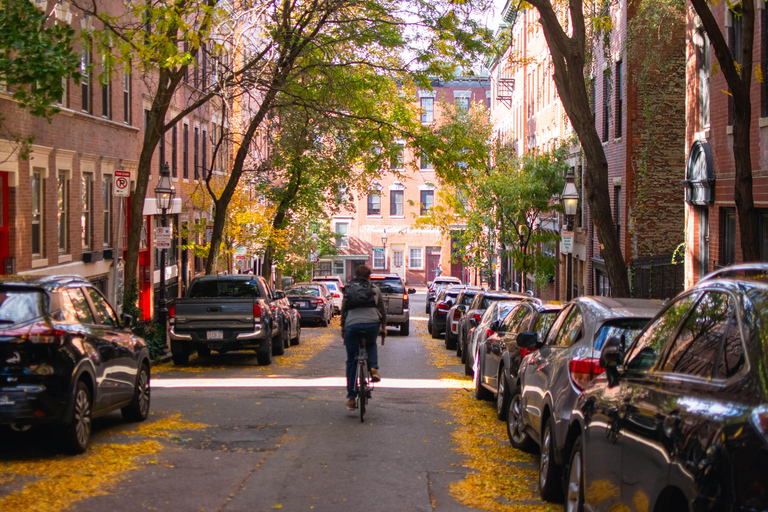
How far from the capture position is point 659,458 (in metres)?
4.18

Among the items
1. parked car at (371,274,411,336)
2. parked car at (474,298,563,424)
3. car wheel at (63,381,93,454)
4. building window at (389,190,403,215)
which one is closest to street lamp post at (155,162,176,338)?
A: parked car at (371,274,411,336)

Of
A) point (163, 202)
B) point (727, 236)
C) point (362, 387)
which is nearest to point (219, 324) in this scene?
point (163, 202)

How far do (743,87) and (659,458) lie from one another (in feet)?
22.8

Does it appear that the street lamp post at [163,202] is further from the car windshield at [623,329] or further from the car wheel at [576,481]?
the car wheel at [576,481]

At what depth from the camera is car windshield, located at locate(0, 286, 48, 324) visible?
26.9ft

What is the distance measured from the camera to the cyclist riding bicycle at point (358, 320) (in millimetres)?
11180

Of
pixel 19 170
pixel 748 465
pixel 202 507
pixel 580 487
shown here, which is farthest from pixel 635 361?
pixel 19 170

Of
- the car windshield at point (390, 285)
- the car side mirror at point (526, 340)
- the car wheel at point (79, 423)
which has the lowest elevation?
the car wheel at point (79, 423)

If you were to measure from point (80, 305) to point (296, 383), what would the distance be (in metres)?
6.05

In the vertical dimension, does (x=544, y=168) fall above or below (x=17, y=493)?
above

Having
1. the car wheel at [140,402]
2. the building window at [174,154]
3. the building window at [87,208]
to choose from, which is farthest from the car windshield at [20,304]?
the building window at [174,154]

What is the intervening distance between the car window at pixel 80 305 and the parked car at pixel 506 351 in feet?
15.0

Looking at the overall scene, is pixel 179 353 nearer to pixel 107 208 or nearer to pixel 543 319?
pixel 543 319

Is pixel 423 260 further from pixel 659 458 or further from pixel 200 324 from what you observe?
pixel 659 458
